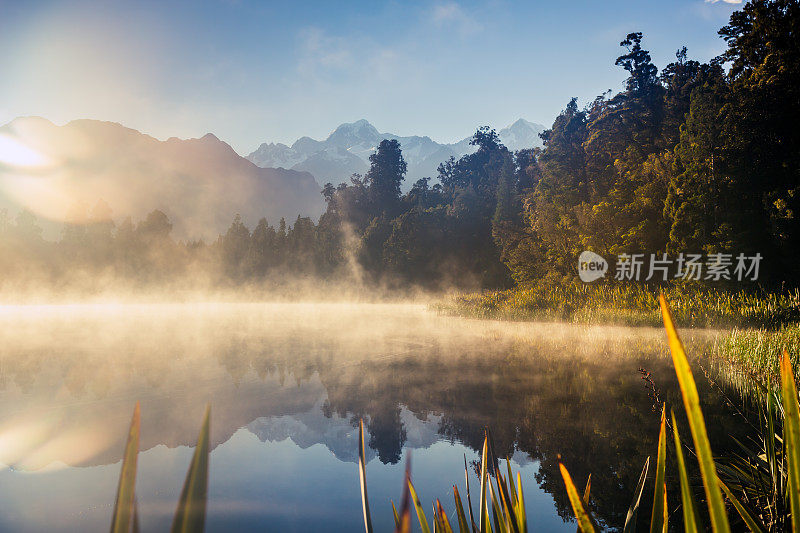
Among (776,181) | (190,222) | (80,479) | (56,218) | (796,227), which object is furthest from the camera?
(190,222)

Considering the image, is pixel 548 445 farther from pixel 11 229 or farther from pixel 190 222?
pixel 190 222

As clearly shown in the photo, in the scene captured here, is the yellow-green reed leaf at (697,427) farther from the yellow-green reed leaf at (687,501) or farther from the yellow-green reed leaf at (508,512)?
the yellow-green reed leaf at (508,512)

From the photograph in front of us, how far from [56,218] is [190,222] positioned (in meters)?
44.7

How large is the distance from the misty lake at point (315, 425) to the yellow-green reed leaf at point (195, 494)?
156 inches

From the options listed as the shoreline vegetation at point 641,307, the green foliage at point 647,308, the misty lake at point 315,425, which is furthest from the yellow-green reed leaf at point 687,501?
the shoreline vegetation at point 641,307

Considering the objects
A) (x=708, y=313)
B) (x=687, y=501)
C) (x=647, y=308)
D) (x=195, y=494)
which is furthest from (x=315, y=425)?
(x=647, y=308)

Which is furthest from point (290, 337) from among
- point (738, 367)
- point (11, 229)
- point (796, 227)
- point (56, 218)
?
point (56, 218)

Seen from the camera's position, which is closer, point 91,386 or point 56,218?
point 91,386

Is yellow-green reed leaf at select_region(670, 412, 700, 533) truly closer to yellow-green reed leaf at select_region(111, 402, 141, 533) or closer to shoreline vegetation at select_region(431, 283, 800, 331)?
yellow-green reed leaf at select_region(111, 402, 141, 533)

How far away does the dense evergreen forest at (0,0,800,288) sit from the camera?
70.4 feet

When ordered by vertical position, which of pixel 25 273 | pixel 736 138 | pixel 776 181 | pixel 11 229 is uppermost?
pixel 736 138

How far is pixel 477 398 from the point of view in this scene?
8.39m

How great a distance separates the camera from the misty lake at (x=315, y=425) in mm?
4594

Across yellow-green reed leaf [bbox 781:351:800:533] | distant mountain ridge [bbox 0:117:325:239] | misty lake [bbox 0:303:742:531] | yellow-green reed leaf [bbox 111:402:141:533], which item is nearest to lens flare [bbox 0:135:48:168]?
distant mountain ridge [bbox 0:117:325:239]
